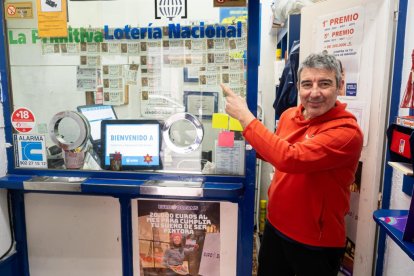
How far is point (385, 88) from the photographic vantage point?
70.9 inches

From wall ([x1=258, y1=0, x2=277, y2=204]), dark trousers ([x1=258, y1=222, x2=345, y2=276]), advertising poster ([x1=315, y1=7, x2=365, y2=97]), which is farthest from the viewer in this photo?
wall ([x1=258, y1=0, x2=277, y2=204])

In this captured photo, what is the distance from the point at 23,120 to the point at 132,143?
2.08 feet

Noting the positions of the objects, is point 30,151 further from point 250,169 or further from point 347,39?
point 347,39

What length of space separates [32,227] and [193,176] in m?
1.02

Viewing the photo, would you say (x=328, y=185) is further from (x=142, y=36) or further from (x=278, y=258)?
(x=142, y=36)

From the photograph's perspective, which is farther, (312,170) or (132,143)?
(132,143)

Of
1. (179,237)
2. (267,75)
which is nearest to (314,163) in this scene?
(179,237)

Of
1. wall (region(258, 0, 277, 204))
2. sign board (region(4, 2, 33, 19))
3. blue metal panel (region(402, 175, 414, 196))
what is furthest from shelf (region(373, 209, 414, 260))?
wall (region(258, 0, 277, 204))

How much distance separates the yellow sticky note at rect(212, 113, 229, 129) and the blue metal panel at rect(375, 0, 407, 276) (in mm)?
881

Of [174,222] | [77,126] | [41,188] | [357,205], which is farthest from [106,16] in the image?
[357,205]

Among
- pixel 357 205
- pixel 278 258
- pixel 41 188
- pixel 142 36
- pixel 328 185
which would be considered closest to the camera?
pixel 328 185

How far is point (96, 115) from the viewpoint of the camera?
6.61ft

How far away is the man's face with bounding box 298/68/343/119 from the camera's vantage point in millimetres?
1396

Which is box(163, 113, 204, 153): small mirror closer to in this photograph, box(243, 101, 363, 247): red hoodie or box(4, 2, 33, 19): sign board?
box(243, 101, 363, 247): red hoodie
